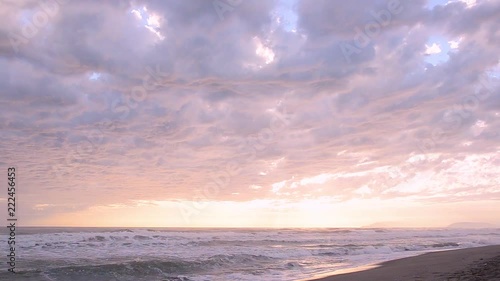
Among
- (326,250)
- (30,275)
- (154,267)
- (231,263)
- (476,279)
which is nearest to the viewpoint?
(476,279)

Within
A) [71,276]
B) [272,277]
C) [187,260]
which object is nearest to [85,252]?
[187,260]

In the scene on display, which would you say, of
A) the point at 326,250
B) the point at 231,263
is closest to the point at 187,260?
the point at 231,263

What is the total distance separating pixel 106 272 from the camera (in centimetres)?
1842

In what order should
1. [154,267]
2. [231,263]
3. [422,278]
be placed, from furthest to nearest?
1. [231,263]
2. [154,267]
3. [422,278]

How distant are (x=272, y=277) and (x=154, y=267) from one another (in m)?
6.21

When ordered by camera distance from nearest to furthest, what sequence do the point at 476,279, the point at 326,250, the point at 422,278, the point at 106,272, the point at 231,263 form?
the point at 476,279
the point at 422,278
the point at 106,272
the point at 231,263
the point at 326,250

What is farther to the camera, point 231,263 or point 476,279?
point 231,263

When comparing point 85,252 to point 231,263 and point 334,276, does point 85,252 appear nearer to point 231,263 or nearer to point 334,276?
point 231,263

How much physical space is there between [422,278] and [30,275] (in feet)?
50.3

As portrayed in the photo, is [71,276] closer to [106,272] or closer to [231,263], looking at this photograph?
[106,272]

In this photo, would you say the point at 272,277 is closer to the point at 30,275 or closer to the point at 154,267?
the point at 154,267

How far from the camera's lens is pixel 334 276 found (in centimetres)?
1711

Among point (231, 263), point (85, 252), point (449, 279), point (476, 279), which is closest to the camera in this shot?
point (476, 279)

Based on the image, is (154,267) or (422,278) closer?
(422,278)
